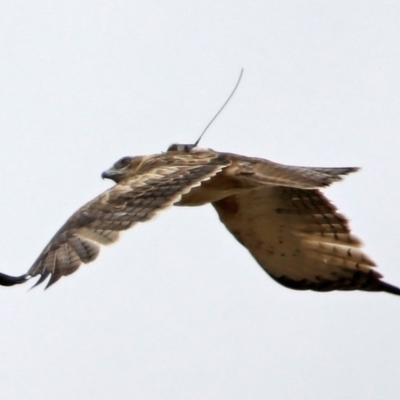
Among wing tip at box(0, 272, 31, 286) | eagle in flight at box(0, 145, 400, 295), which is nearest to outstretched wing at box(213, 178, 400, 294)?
eagle in flight at box(0, 145, 400, 295)

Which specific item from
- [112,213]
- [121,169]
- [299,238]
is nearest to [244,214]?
[299,238]

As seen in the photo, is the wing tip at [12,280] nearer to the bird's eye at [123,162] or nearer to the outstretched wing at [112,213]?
the outstretched wing at [112,213]

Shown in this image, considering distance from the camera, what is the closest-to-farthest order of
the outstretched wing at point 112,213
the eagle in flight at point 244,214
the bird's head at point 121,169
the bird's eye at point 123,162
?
the outstretched wing at point 112,213, the eagle in flight at point 244,214, the bird's head at point 121,169, the bird's eye at point 123,162

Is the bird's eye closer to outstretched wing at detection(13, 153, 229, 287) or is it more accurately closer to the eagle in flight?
the eagle in flight

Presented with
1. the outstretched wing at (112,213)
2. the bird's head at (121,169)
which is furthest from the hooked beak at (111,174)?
the outstretched wing at (112,213)

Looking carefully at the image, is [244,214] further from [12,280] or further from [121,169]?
[12,280]
